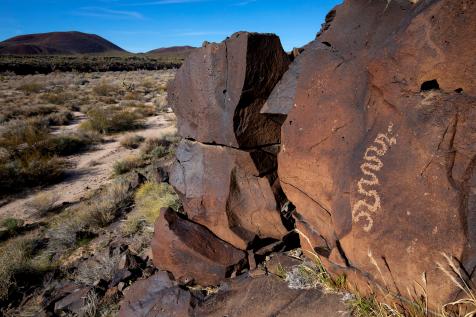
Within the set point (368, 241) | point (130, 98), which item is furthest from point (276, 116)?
point (130, 98)

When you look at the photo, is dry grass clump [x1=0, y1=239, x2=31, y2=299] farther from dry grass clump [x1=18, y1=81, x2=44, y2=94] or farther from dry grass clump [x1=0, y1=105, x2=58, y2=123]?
dry grass clump [x1=18, y1=81, x2=44, y2=94]

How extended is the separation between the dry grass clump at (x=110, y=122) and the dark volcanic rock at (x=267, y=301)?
1193cm

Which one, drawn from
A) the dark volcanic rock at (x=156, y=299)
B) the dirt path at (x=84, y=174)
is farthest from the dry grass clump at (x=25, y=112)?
the dark volcanic rock at (x=156, y=299)

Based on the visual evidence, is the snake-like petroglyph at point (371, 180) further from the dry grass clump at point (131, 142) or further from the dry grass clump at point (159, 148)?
the dry grass clump at point (131, 142)

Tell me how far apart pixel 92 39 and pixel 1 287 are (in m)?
154

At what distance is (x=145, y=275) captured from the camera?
417 centimetres

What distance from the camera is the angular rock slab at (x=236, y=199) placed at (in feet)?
12.0

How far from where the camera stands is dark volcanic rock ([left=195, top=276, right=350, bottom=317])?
2662mm

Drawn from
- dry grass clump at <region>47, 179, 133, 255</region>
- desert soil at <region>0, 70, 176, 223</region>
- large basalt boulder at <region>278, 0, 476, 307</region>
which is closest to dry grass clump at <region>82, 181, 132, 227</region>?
dry grass clump at <region>47, 179, 133, 255</region>

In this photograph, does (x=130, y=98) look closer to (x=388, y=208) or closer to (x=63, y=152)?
(x=63, y=152)

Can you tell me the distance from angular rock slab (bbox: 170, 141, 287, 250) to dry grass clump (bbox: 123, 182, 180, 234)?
1.52 metres

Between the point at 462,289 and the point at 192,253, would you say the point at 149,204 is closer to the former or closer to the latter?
the point at 192,253

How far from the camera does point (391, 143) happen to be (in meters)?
2.47

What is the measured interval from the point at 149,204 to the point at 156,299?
302 cm
